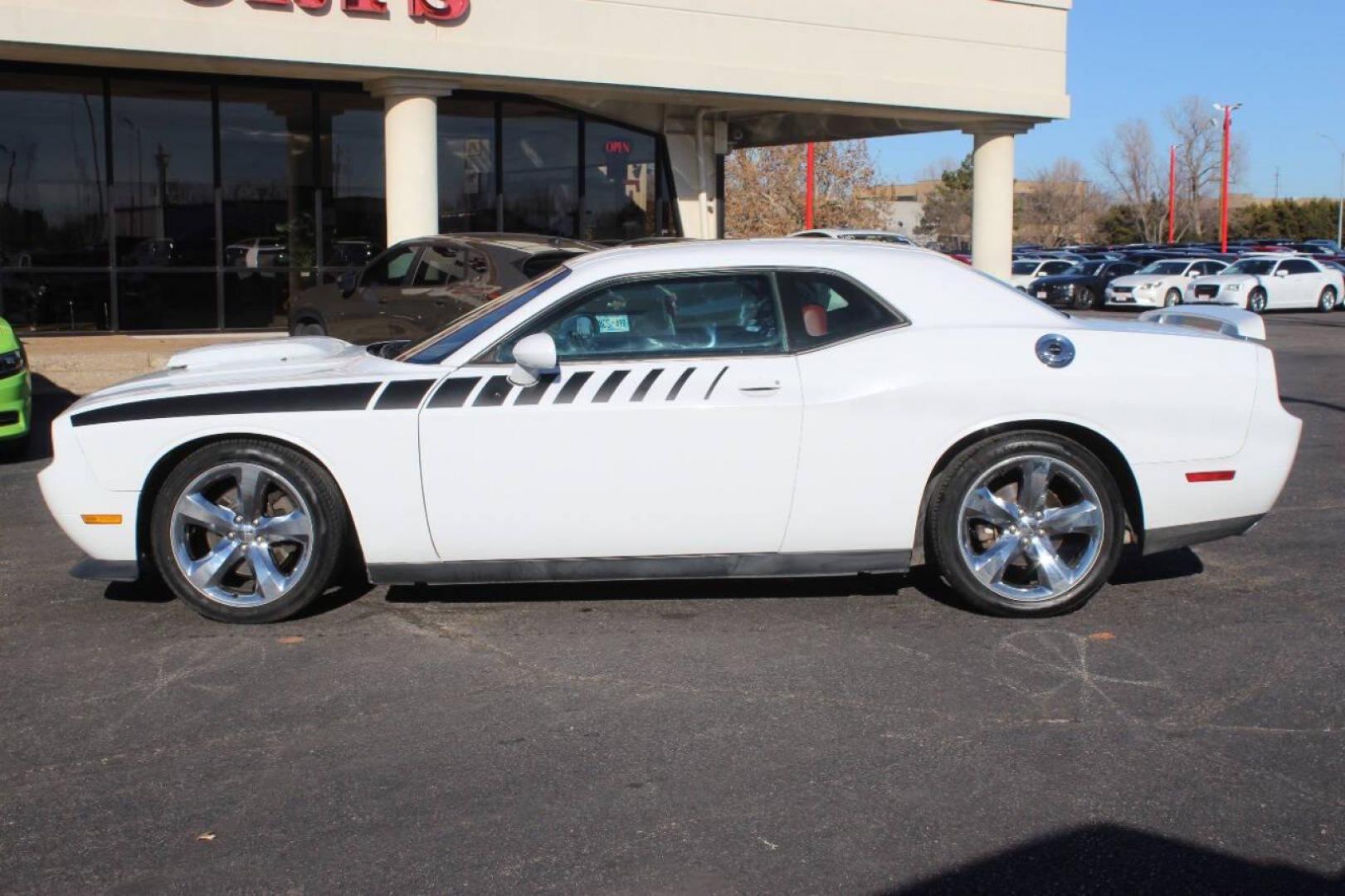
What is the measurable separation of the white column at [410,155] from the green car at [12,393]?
25.0 feet

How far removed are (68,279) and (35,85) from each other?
7.63ft

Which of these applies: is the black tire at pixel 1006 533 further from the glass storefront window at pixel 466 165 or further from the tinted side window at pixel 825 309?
the glass storefront window at pixel 466 165

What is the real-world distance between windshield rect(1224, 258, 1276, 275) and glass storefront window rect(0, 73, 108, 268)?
84.6 feet

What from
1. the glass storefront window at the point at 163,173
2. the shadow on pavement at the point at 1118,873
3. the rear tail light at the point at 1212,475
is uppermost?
the glass storefront window at the point at 163,173

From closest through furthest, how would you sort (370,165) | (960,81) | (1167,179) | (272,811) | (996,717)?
(272,811) → (996,717) → (370,165) → (960,81) → (1167,179)

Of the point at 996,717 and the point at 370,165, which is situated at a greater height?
the point at 370,165

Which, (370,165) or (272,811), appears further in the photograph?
(370,165)

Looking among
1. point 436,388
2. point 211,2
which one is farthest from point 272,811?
point 211,2

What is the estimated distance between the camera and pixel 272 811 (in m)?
4.11

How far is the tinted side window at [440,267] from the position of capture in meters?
12.6

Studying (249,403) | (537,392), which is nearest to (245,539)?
(249,403)

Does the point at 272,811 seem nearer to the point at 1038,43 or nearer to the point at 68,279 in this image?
the point at 68,279

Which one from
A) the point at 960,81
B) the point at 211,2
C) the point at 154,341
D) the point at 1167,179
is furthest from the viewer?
the point at 1167,179

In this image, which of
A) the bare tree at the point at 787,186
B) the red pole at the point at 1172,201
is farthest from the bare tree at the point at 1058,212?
the bare tree at the point at 787,186
